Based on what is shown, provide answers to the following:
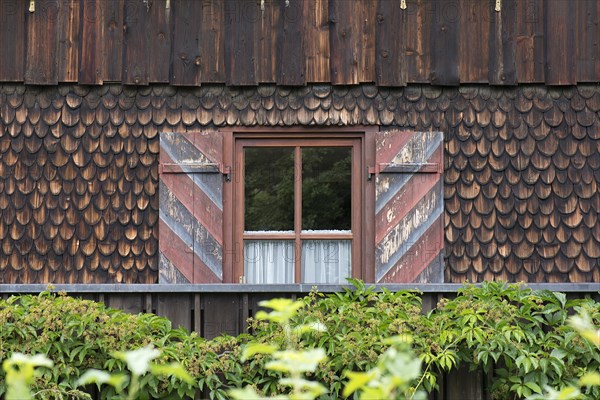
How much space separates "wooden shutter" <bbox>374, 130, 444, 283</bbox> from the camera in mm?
8008

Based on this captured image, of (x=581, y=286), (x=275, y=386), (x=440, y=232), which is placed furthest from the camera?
(x=440, y=232)

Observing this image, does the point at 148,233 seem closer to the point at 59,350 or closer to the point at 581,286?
the point at 59,350

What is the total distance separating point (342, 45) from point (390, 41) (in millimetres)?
418

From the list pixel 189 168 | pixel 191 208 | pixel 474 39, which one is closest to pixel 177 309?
pixel 191 208

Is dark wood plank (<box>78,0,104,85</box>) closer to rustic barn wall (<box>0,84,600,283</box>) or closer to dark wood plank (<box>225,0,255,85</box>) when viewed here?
rustic barn wall (<box>0,84,600,283</box>)

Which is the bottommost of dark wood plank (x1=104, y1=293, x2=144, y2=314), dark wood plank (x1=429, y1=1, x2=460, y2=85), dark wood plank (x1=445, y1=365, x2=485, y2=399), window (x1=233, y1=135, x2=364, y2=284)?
dark wood plank (x1=445, y1=365, x2=485, y2=399)

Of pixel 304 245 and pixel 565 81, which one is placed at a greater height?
pixel 565 81

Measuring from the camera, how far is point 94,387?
17.6 feet

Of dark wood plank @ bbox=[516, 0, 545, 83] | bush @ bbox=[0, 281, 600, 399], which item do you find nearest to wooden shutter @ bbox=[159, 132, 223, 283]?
bush @ bbox=[0, 281, 600, 399]

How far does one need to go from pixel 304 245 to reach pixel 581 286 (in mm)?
2943

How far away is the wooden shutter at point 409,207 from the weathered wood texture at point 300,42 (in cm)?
57

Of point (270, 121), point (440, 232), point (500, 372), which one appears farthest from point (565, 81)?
point (500, 372)

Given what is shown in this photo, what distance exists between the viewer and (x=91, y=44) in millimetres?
8219

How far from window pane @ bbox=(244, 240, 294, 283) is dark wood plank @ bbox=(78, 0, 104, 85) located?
1968 mm
